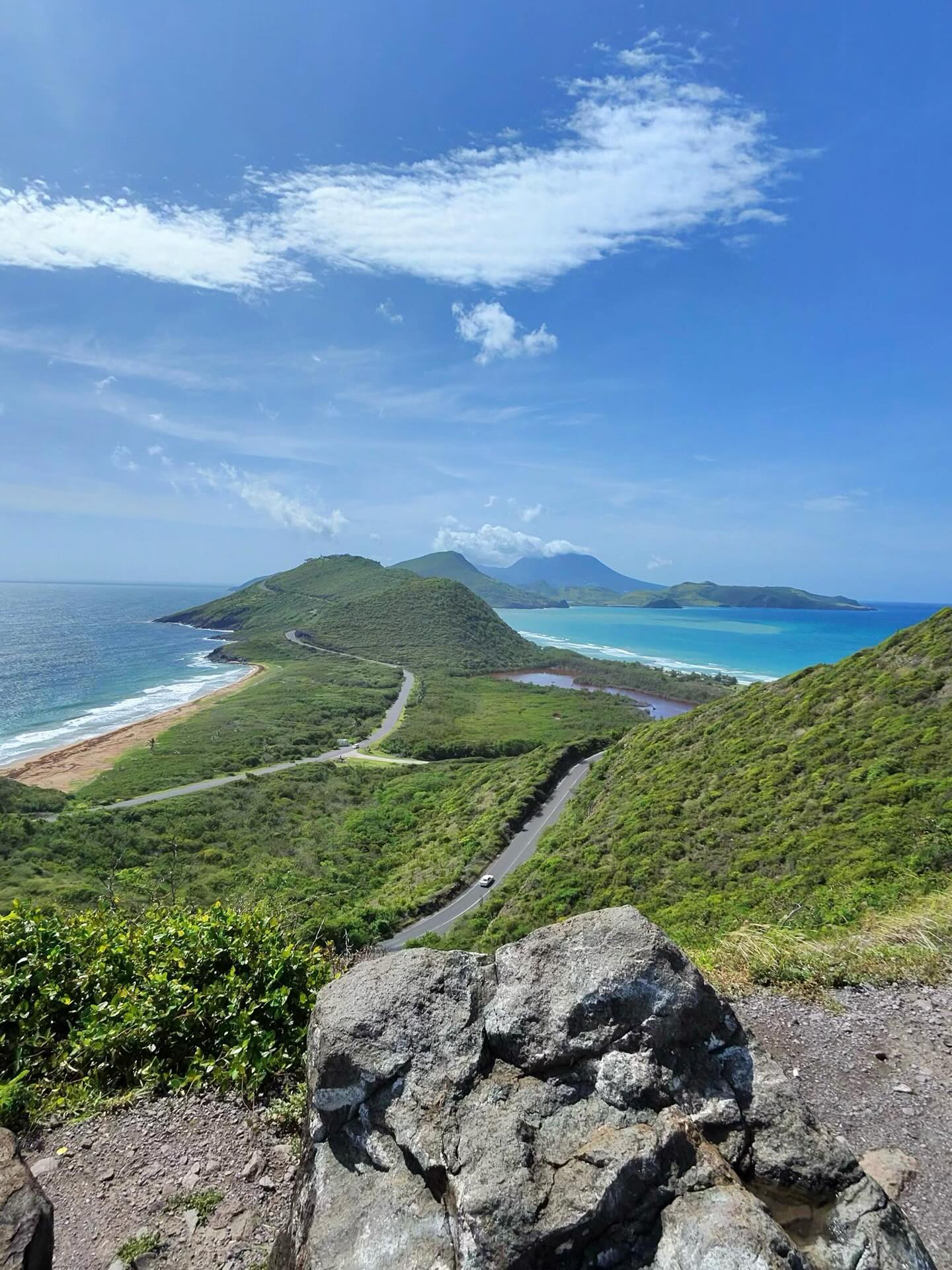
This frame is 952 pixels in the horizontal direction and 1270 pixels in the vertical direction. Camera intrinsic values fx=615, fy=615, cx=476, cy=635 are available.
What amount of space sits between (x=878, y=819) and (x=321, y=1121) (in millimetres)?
15844

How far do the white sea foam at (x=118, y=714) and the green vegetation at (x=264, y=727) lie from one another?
668cm

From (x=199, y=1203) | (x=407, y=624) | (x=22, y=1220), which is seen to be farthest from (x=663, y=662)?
(x=22, y=1220)

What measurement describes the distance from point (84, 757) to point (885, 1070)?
69.4 m

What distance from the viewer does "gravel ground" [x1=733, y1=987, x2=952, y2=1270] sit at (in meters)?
4.26

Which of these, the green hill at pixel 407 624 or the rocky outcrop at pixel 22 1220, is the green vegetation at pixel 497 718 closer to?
the green hill at pixel 407 624

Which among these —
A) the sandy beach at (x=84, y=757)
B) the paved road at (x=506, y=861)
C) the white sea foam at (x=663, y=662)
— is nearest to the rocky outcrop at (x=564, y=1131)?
the paved road at (x=506, y=861)

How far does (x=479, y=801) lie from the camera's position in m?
45.4

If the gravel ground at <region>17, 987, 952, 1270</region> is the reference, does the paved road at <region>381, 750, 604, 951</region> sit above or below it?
below

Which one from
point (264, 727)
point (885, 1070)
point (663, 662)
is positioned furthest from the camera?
point (663, 662)

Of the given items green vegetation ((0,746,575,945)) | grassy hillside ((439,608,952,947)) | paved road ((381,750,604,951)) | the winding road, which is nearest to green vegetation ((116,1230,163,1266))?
grassy hillside ((439,608,952,947))

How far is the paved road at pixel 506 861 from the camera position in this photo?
25.5 meters

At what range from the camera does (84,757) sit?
60156mm

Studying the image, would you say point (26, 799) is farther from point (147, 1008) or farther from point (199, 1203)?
point (199, 1203)

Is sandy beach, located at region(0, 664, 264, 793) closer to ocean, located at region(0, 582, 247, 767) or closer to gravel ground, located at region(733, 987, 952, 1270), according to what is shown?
ocean, located at region(0, 582, 247, 767)
